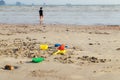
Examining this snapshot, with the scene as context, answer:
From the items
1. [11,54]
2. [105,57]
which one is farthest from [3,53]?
[105,57]

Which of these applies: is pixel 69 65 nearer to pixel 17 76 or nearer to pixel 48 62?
pixel 48 62

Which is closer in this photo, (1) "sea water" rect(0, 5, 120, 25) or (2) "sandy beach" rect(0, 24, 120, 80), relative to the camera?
(2) "sandy beach" rect(0, 24, 120, 80)

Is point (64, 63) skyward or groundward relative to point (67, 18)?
groundward

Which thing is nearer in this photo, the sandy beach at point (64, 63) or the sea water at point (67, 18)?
the sandy beach at point (64, 63)

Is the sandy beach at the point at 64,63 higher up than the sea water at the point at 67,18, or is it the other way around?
the sea water at the point at 67,18

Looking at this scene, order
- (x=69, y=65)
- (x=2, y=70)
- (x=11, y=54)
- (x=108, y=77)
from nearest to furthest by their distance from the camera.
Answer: (x=108, y=77)
(x=2, y=70)
(x=69, y=65)
(x=11, y=54)

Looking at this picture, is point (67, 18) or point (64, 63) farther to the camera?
point (67, 18)

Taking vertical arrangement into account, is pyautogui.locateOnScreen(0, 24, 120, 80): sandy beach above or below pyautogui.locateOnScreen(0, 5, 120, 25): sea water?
below

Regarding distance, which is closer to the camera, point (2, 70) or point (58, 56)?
point (2, 70)

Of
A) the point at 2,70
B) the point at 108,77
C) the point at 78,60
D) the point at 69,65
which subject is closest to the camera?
the point at 108,77

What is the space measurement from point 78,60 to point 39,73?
6.10 feet

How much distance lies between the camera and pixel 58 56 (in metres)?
9.54

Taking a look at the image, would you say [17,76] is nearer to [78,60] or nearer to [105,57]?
[78,60]

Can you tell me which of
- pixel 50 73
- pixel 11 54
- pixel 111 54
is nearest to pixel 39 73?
pixel 50 73
